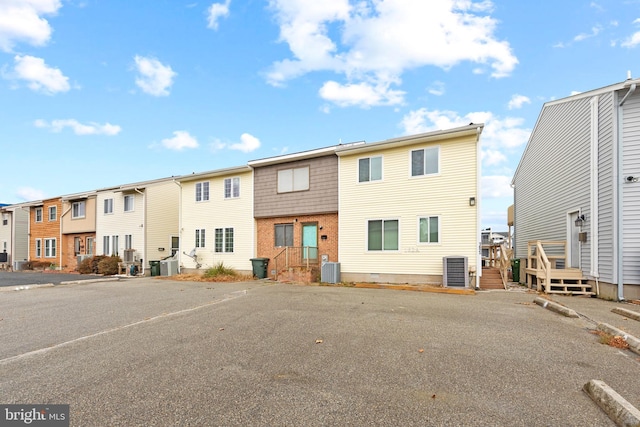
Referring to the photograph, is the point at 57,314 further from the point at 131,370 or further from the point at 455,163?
the point at 455,163

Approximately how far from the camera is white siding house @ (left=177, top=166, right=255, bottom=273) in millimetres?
16500

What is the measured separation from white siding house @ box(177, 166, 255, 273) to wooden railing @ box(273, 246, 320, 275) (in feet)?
6.00

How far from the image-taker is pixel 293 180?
15438 mm

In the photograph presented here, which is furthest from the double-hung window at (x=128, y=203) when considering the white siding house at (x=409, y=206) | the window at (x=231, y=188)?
the white siding house at (x=409, y=206)

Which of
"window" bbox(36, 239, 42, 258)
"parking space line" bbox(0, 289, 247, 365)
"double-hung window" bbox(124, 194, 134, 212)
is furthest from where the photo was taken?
"window" bbox(36, 239, 42, 258)

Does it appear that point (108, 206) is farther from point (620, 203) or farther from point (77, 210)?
point (620, 203)

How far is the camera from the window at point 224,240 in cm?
1695

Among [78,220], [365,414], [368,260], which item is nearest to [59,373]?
[365,414]

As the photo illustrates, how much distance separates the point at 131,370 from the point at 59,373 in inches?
33.9

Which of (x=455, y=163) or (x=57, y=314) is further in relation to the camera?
(x=455, y=163)

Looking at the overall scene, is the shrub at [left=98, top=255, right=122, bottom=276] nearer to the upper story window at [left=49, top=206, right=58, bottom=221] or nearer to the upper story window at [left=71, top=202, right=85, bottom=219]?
the upper story window at [left=71, top=202, right=85, bottom=219]

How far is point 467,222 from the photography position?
1154 centimetres

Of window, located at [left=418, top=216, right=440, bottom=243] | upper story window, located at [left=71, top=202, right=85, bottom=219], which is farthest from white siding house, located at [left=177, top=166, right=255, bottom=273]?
upper story window, located at [left=71, top=202, right=85, bottom=219]

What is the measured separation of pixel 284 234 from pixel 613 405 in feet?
44.8
